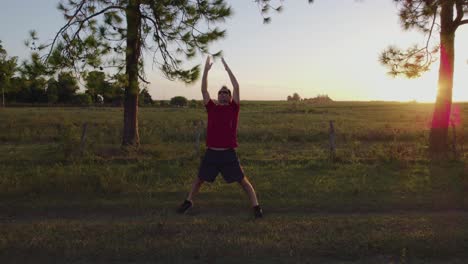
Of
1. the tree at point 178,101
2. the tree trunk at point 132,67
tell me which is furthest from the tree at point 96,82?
the tree at point 178,101

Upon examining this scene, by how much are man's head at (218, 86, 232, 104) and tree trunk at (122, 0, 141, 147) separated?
5915 millimetres

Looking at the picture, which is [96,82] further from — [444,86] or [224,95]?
[444,86]

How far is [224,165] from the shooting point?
6156 mm

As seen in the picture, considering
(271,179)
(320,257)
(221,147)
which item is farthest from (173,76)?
(320,257)

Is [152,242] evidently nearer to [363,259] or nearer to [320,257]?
[320,257]

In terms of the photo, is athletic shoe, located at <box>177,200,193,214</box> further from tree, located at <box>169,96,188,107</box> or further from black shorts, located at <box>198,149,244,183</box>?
tree, located at <box>169,96,188,107</box>

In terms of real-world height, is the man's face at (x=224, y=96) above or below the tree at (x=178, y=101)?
above

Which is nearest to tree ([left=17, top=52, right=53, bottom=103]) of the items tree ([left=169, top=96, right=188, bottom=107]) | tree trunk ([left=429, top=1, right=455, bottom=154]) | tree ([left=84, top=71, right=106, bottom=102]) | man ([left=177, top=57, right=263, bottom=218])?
tree ([left=84, top=71, right=106, bottom=102])

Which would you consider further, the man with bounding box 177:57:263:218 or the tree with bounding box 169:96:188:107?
the tree with bounding box 169:96:188:107

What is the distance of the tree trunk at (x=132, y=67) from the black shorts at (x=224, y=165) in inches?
247

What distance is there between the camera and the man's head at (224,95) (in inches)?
239

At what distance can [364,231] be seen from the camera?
17.9 feet

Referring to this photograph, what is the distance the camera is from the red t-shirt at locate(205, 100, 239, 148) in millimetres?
6047

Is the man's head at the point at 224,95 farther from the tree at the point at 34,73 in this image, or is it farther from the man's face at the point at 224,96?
the tree at the point at 34,73
